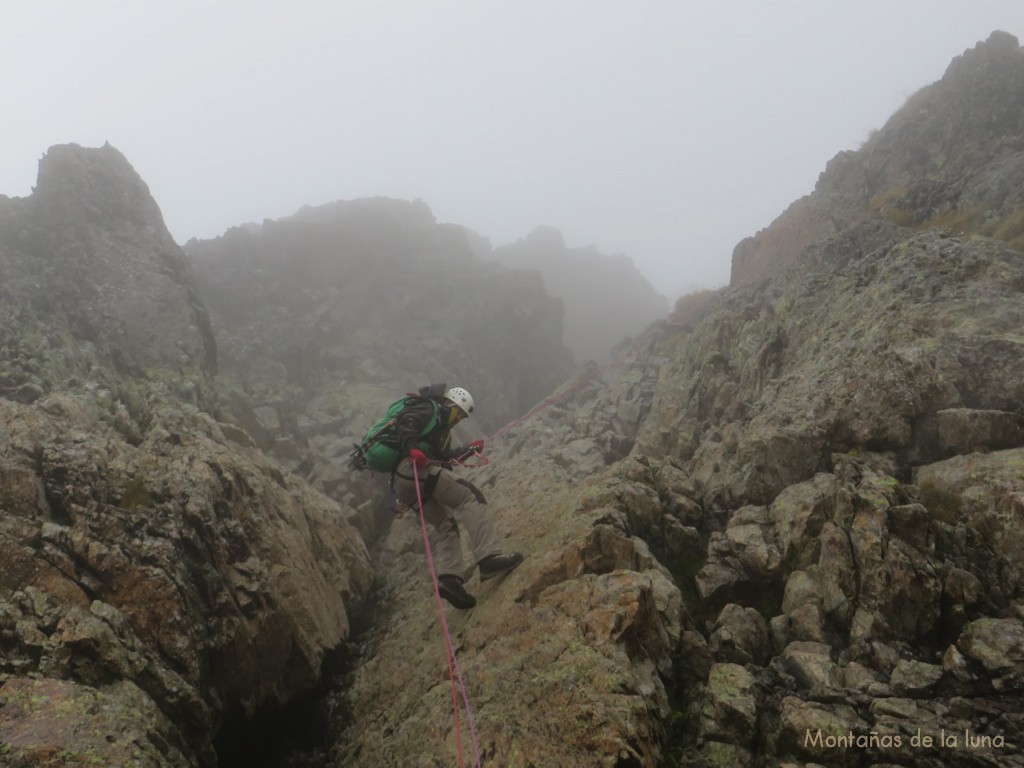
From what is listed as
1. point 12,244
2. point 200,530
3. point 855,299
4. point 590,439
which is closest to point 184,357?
point 12,244

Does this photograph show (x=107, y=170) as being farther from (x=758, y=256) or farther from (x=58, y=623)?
(x=758, y=256)

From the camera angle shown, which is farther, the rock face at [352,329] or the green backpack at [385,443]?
the rock face at [352,329]

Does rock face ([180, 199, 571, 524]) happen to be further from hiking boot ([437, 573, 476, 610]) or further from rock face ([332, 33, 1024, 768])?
→ rock face ([332, 33, 1024, 768])

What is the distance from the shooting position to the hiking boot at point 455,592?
34.9 feet

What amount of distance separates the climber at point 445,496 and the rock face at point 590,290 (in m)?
43.6

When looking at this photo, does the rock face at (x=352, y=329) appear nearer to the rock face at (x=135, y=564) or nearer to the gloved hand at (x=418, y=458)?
the rock face at (x=135, y=564)

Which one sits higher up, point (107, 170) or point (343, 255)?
point (107, 170)

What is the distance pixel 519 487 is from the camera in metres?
17.3

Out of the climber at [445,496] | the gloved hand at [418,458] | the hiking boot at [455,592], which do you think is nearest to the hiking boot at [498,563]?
the climber at [445,496]

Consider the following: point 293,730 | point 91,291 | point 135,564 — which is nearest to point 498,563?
point 293,730

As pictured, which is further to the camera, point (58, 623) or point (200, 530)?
point (200, 530)

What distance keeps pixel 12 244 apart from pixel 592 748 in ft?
84.6

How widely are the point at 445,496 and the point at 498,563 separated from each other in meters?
1.89

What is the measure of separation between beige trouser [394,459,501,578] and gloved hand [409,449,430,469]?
32 cm
